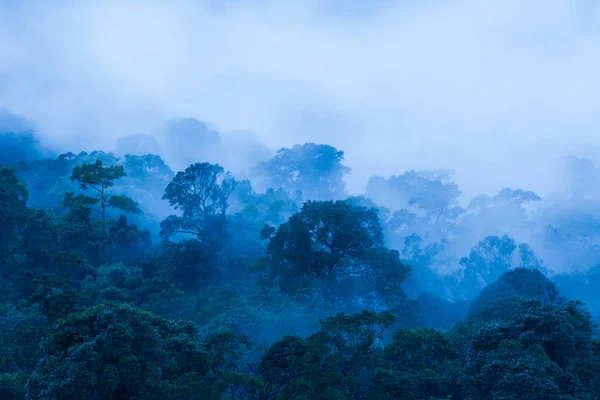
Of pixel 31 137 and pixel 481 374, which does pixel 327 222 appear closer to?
pixel 481 374

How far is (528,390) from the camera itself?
11.7 m

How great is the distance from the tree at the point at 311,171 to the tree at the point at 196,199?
32.4 metres

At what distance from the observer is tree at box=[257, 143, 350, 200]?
7025 cm

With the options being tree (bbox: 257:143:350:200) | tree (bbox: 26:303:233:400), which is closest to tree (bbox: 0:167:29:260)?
tree (bbox: 26:303:233:400)

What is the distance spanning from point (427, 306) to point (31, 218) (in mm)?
28544

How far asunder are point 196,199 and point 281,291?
12.4m

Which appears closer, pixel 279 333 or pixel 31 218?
pixel 279 333

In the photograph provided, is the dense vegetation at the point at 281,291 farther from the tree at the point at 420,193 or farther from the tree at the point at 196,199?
the tree at the point at 420,193

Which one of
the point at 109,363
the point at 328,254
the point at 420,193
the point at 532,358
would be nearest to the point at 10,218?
the point at 328,254

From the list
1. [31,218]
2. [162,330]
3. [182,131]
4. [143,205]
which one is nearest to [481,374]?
[162,330]

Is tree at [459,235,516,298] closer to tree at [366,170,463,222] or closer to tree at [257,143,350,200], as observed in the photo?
tree at [366,170,463,222]

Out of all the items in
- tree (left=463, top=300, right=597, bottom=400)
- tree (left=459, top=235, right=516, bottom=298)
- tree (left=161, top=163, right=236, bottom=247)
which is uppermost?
tree (left=459, top=235, right=516, bottom=298)

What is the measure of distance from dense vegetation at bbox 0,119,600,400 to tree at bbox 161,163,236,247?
0.47 ft

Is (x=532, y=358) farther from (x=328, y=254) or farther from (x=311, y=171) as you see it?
(x=311, y=171)
